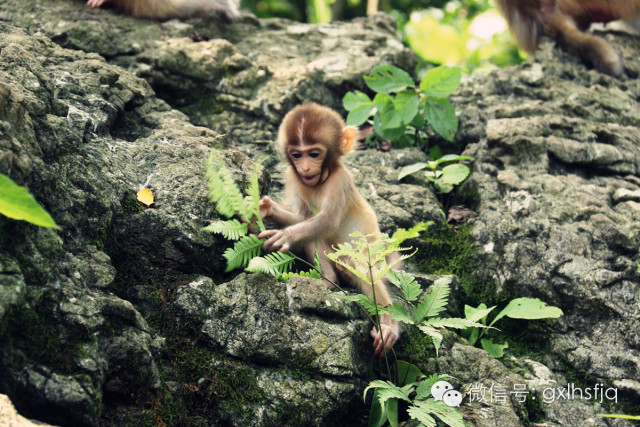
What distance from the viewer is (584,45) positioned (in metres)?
6.69

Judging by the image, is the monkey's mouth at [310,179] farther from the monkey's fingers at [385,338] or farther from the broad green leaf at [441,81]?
the broad green leaf at [441,81]

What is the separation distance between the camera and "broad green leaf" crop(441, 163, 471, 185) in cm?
492

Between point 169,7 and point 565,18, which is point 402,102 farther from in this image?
point 565,18

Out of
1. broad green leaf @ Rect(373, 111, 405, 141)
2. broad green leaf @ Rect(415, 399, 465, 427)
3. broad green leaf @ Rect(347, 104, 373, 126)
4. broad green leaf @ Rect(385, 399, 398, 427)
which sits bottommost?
broad green leaf @ Rect(385, 399, 398, 427)

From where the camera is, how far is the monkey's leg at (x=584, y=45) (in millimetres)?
6590

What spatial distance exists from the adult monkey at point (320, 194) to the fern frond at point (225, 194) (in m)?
0.35

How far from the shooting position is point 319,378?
10.1 ft

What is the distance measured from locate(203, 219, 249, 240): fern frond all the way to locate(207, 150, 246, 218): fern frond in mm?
84

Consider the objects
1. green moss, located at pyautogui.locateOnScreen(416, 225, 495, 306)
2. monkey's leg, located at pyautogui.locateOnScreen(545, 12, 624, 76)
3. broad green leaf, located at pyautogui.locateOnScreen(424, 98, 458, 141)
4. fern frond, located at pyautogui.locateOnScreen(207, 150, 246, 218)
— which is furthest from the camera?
monkey's leg, located at pyautogui.locateOnScreen(545, 12, 624, 76)

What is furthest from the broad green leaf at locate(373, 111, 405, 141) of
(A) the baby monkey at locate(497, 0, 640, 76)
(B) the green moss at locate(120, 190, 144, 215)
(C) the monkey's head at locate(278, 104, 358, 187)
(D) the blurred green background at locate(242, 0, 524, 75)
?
(D) the blurred green background at locate(242, 0, 524, 75)

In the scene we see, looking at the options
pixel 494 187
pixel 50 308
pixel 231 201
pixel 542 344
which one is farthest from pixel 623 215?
pixel 50 308

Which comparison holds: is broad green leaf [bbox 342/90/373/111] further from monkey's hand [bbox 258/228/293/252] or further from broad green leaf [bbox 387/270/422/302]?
broad green leaf [bbox 387/270/422/302]

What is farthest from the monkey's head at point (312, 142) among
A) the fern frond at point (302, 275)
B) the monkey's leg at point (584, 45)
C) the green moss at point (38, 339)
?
the monkey's leg at point (584, 45)

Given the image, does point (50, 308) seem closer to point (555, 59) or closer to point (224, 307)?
point (224, 307)
